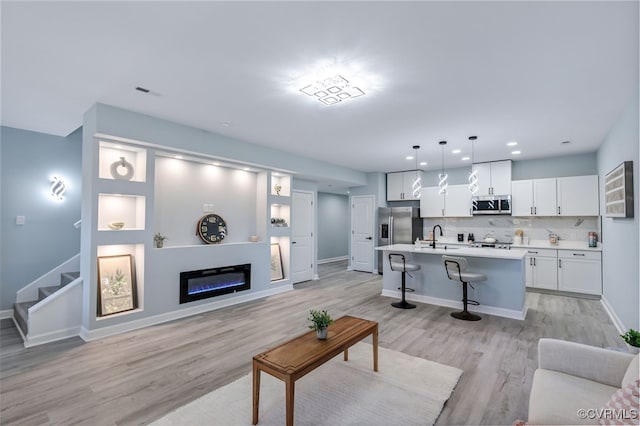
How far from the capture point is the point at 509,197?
21.0 feet

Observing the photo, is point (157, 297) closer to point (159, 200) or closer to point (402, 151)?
point (159, 200)

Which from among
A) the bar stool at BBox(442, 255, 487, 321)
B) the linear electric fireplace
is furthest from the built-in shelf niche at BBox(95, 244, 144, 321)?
the bar stool at BBox(442, 255, 487, 321)

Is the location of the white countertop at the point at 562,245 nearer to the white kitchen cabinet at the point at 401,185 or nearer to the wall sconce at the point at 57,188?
the white kitchen cabinet at the point at 401,185

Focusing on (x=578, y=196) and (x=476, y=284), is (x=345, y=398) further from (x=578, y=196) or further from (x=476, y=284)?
(x=578, y=196)

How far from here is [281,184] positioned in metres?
6.34

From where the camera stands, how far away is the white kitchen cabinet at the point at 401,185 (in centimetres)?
793

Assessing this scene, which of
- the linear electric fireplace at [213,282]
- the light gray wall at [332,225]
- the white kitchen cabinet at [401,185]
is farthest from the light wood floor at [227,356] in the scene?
the light gray wall at [332,225]

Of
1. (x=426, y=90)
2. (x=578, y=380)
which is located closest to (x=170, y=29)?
(x=426, y=90)

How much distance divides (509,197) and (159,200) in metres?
6.75

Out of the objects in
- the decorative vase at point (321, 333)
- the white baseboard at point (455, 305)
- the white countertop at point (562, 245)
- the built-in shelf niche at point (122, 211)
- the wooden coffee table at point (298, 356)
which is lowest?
the white baseboard at point (455, 305)

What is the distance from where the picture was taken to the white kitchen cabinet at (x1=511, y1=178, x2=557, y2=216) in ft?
19.7

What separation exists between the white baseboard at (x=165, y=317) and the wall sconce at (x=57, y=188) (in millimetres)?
2396

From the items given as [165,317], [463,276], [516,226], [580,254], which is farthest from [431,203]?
[165,317]

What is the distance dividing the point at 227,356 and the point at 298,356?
4.66 ft
